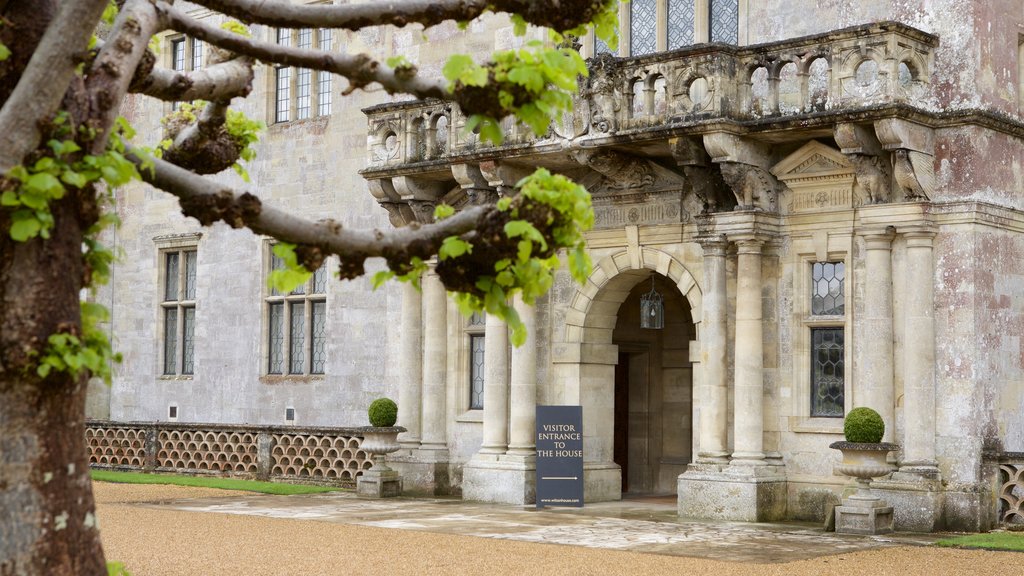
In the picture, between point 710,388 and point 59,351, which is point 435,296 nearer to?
point 710,388

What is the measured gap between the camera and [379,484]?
1934 cm

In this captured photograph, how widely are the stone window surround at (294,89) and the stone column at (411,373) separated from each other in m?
4.73

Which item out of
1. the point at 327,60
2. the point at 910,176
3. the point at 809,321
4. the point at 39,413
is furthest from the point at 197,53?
the point at 39,413

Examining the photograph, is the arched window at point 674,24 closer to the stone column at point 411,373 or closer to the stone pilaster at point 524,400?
the stone pilaster at point 524,400

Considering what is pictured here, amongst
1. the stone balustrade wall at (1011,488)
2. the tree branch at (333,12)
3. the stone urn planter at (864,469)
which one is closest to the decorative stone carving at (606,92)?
the stone urn planter at (864,469)

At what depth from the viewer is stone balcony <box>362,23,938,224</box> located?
15.2 meters

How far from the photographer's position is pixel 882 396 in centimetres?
1539

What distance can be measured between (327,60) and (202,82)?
2.81ft

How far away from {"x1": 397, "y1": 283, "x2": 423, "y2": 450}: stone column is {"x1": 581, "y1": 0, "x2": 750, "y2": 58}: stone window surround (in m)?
4.43

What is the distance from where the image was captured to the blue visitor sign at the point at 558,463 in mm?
17703

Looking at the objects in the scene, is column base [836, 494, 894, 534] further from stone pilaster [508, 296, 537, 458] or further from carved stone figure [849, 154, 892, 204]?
stone pilaster [508, 296, 537, 458]

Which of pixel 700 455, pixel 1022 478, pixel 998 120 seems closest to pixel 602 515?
pixel 700 455

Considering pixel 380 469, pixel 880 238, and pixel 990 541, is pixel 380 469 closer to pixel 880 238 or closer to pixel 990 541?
pixel 880 238

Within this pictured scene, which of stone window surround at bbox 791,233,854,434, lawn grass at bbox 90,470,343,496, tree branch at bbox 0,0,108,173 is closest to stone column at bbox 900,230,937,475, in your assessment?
stone window surround at bbox 791,233,854,434
